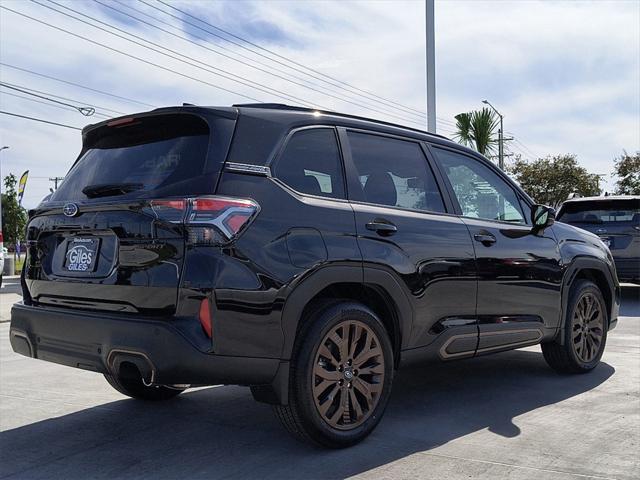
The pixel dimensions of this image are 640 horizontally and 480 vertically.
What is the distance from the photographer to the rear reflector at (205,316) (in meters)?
3.12

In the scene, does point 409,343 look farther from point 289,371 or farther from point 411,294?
point 289,371

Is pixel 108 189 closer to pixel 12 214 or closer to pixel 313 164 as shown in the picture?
pixel 313 164

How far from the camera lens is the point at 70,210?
3.67 metres

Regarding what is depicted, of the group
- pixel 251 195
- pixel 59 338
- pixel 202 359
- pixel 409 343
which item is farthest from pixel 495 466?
pixel 59 338

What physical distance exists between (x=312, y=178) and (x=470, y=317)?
150 cm

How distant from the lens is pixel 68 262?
368 cm

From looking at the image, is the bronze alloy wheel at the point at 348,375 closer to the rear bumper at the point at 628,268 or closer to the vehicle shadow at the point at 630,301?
the vehicle shadow at the point at 630,301

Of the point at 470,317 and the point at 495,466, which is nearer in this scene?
the point at 495,466

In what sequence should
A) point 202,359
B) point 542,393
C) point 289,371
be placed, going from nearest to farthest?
1. point 202,359
2. point 289,371
3. point 542,393

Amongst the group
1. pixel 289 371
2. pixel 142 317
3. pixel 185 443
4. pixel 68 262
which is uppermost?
pixel 68 262

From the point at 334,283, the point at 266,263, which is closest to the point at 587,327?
the point at 334,283

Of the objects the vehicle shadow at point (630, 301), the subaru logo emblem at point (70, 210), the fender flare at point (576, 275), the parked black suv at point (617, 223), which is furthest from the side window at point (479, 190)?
the parked black suv at point (617, 223)

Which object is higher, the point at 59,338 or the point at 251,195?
the point at 251,195

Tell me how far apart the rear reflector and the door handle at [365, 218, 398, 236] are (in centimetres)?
109
